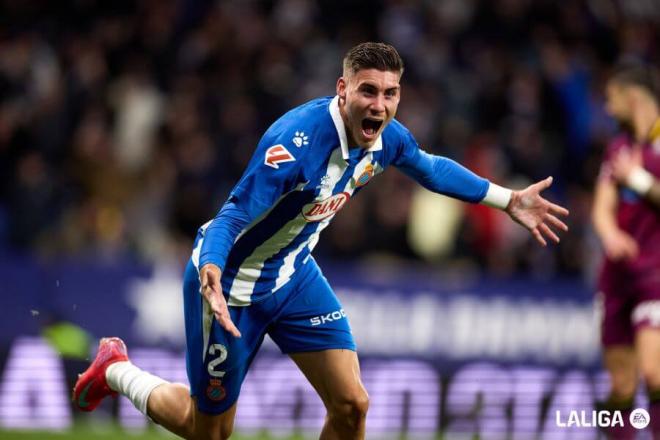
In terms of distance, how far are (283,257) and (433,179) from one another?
998 mm

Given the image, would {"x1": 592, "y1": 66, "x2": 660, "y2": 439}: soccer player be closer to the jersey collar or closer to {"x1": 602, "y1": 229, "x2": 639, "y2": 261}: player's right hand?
{"x1": 602, "y1": 229, "x2": 639, "y2": 261}: player's right hand

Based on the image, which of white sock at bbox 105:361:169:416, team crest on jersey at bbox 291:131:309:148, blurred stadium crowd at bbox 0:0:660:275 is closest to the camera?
team crest on jersey at bbox 291:131:309:148

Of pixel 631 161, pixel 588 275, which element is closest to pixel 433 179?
pixel 631 161

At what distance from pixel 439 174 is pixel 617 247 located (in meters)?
1.58

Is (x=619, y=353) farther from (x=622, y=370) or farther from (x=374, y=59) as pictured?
(x=374, y=59)

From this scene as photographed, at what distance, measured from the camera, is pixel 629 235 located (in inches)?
338

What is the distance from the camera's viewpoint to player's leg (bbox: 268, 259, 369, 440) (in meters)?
6.97

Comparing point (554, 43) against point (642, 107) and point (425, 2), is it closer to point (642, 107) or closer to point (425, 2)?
point (425, 2)

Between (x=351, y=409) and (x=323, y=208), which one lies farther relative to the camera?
(x=351, y=409)

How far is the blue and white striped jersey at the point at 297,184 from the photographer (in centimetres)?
649

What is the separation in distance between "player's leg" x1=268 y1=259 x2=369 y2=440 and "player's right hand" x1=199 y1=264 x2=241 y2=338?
1025 mm

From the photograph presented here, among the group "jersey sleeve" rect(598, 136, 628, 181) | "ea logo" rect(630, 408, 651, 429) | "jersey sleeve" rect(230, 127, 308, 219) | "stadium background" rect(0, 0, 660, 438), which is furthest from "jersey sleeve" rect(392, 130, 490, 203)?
"stadium background" rect(0, 0, 660, 438)

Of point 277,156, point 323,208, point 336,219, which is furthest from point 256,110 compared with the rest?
point 277,156

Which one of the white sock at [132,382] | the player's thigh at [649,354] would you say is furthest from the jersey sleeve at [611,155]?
the white sock at [132,382]
